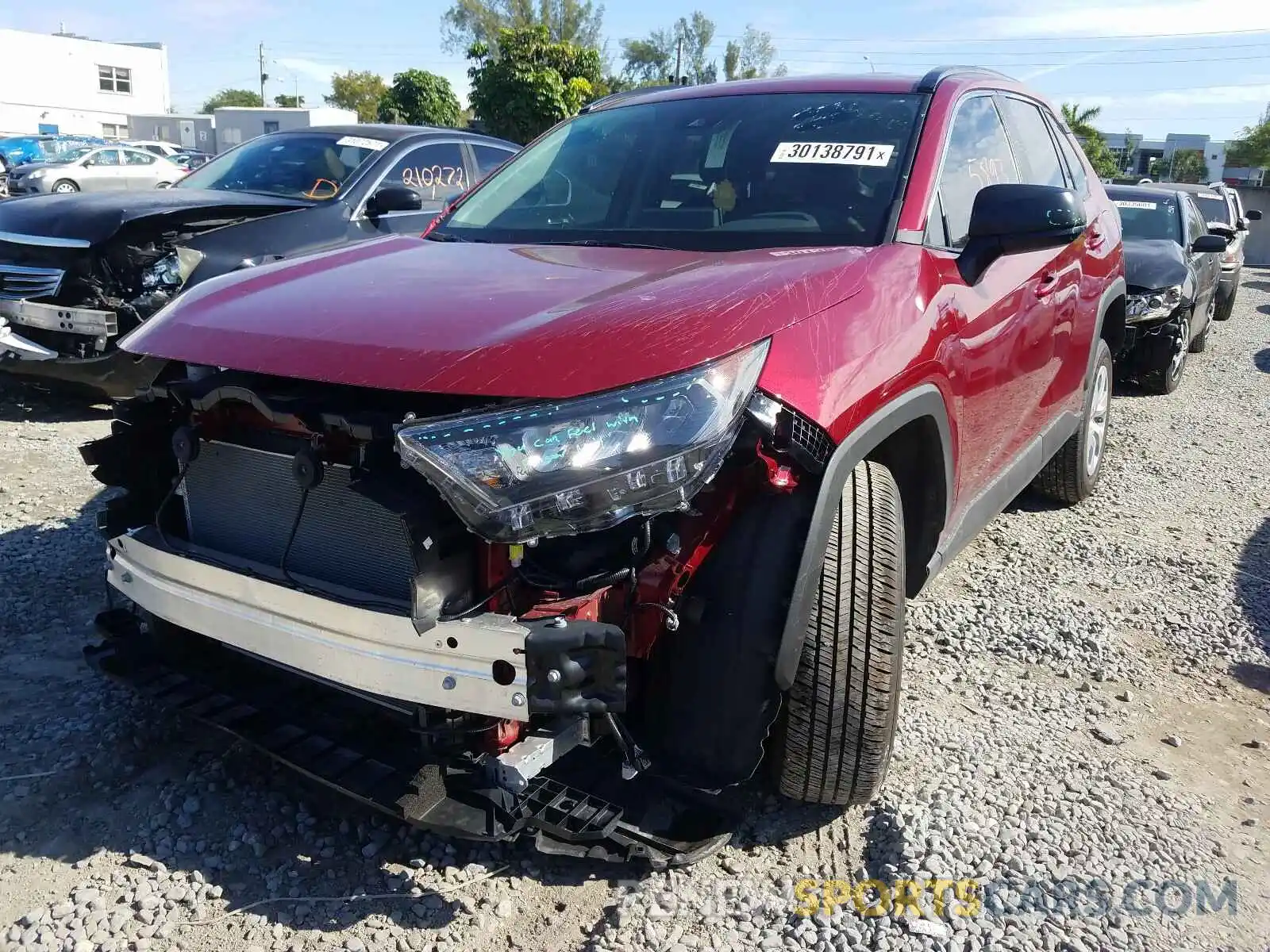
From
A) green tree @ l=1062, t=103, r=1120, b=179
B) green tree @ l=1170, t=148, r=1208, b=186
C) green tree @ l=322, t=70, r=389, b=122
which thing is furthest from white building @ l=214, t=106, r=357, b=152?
green tree @ l=1170, t=148, r=1208, b=186

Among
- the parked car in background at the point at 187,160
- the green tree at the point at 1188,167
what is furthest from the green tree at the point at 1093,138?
the parked car in background at the point at 187,160

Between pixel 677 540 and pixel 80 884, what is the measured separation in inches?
61.5

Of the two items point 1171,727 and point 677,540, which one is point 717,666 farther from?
point 1171,727

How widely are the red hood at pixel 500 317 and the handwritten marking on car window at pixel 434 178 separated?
4240 mm

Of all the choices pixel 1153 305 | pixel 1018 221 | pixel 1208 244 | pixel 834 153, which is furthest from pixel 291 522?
pixel 1208 244

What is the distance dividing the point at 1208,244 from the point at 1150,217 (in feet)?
2.45

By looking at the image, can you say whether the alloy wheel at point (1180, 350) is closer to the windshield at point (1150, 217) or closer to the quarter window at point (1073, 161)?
the windshield at point (1150, 217)

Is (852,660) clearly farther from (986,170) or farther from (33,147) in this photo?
(33,147)

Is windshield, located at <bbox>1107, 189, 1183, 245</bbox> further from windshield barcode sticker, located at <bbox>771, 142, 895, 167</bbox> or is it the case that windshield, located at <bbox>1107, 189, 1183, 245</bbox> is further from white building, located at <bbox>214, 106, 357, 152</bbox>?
white building, located at <bbox>214, 106, 357, 152</bbox>

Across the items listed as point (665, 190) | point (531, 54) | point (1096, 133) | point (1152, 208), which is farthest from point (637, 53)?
point (665, 190)

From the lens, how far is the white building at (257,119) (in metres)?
43.4

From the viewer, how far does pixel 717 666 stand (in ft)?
6.51

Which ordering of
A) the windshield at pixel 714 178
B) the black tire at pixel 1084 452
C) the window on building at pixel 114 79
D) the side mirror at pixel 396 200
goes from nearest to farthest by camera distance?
the windshield at pixel 714 178 < the black tire at pixel 1084 452 < the side mirror at pixel 396 200 < the window on building at pixel 114 79

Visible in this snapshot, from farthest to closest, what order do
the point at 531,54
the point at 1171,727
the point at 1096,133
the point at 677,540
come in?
the point at 1096,133, the point at 531,54, the point at 1171,727, the point at 677,540
